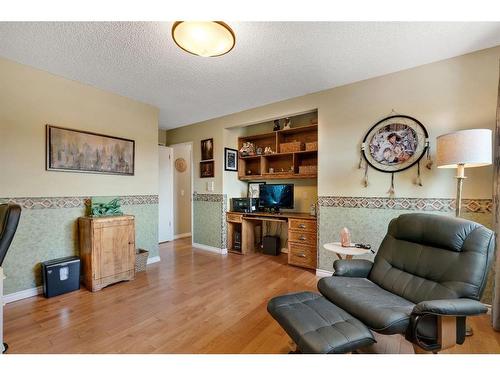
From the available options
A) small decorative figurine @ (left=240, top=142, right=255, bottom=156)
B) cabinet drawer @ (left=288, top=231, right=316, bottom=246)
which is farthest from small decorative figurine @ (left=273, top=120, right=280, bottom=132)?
cabinet drawer @ (left=288, top=231, right=316, bottom=246)

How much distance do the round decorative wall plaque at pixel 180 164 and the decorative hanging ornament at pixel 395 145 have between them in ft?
12.4

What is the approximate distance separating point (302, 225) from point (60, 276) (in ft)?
9.58

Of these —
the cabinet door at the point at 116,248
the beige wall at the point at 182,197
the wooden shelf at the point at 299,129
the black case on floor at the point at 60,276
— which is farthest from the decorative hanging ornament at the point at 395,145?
the beige wall at the point at 182,197

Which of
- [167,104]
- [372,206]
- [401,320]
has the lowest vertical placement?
[401,320]

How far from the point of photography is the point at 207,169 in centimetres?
433

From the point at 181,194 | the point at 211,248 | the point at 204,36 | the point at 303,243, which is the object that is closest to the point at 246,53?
the point at 204,36

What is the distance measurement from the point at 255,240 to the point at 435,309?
321 cm

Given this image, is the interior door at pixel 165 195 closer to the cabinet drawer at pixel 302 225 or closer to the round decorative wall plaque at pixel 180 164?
the round decorative wall plaque at pixel 180 164

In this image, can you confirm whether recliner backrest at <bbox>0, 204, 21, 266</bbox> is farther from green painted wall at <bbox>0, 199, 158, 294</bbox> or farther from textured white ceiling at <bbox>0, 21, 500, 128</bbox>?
textured white ceiling at <bbox>0, 21, 500, 128</bbox>

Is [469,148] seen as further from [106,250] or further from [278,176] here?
[106,250]

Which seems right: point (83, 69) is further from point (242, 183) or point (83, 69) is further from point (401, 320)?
point (401, 320)

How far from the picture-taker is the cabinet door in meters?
2.56

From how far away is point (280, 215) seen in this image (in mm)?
3484
